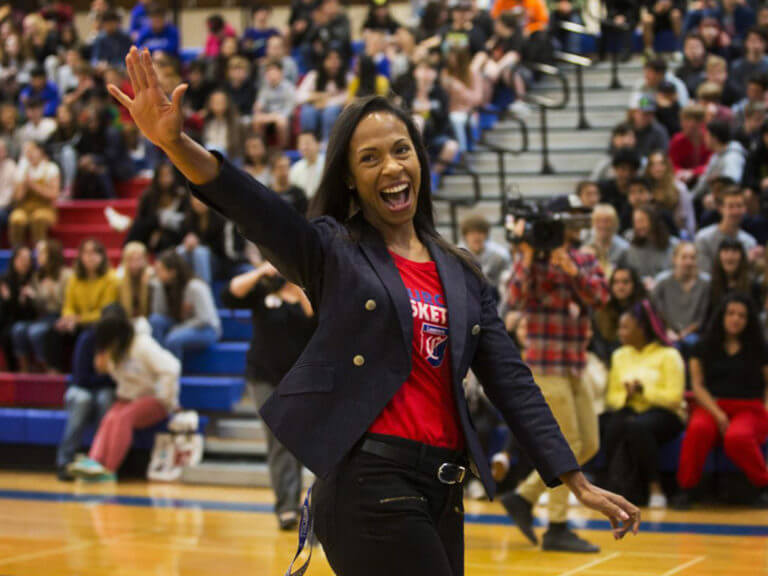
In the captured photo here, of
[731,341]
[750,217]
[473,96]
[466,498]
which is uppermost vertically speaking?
[473,96]

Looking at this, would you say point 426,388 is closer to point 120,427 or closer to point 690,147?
point 120,427

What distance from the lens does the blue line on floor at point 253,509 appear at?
6.97 m

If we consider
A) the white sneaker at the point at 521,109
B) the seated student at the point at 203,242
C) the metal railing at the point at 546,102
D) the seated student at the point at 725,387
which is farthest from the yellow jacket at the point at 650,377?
the white sneaker at the point at 521,109

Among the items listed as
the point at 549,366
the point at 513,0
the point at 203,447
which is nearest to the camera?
the point at 549,366

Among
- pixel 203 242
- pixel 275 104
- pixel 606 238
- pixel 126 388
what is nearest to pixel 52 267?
pixel 203 242

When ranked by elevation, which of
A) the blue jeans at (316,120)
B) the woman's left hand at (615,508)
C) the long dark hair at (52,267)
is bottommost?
the long dark hair at (52,267)

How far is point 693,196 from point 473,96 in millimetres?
2857

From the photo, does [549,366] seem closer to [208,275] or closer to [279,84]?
[208,275]

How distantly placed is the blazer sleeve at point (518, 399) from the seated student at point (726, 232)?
6351 mm

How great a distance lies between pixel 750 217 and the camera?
9508 mm

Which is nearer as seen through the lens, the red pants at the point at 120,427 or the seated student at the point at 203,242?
the red pants at the point at 120,427

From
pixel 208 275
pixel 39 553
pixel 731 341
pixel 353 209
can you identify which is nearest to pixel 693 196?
pixel 731 341

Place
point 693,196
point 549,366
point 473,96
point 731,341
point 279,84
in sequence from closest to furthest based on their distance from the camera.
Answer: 1. point 549,366
2. point 731,341
3. point 693,196
4. point 473,96
5. point 279,84

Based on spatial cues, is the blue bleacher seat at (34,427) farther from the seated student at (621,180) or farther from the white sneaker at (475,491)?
the seated student at (621,180)
